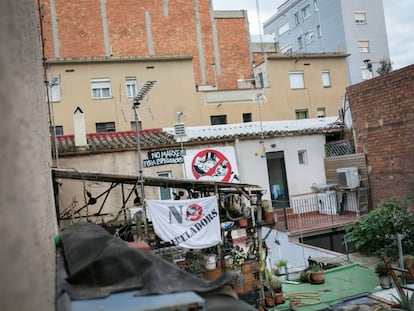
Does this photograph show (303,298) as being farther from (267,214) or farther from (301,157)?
(301,157)

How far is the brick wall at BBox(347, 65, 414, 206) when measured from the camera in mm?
12758

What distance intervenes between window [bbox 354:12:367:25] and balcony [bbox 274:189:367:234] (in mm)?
22672

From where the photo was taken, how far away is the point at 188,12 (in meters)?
26.3

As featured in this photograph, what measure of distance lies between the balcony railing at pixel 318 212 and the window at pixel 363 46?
838 inches

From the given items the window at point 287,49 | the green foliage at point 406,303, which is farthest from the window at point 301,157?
the window at point 287,49

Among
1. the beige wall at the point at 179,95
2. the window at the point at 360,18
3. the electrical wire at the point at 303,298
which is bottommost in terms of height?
the electrical wire at the point at 303,298

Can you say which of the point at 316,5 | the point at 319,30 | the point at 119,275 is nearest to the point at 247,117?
the point at 319,30

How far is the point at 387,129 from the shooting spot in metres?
13.6

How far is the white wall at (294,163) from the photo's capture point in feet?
54.5

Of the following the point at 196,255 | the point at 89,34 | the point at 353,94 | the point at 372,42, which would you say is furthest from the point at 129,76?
the point at 372,42

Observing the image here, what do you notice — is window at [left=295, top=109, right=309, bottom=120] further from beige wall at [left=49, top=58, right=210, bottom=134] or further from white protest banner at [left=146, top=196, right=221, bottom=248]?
white protest banner at [left=146, top=196, right=221, bottom=248]

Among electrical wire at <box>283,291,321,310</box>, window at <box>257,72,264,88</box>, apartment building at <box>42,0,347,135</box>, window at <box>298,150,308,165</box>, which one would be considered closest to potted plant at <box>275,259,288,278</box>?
electrical wire at <box>283,291,321,310</box>

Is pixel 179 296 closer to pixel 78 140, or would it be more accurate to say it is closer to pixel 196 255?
pixel 196 255

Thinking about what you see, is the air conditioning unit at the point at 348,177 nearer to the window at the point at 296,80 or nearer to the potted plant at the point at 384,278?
the potted plant at the point at 384,278
